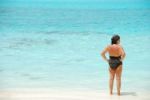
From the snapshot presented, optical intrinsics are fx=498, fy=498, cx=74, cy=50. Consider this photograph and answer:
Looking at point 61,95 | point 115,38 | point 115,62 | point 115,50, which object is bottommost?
point 61,95

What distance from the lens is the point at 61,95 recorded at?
7.12 meters

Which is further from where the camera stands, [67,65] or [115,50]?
[67,65]

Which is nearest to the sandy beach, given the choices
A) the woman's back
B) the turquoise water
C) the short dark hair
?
the turquoise water

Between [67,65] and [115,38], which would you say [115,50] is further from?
[67,65]

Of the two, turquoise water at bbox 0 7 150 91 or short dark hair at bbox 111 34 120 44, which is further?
turquoise water at bbox 0 7 150 91

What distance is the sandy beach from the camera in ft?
22.1

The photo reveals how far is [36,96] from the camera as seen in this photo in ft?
22.4

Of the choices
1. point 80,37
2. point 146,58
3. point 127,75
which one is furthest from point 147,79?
point 80,37

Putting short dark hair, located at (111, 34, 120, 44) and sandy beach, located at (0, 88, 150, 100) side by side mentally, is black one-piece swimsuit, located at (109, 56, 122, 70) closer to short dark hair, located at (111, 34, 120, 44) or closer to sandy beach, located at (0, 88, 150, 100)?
short dark hair, located at (111, 34, 120, 44)

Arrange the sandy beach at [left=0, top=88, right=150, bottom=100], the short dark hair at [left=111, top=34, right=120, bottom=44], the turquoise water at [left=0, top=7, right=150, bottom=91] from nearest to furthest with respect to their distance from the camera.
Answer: the short dark hair at [left=111, top=34, right=120, bottom=44] → the sandy beach at [left=0, top=88, right=150, bottom=100] → the turquoise water at [left=0, top=7, right=150, bottom=91]

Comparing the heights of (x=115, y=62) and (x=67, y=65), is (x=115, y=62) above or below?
below

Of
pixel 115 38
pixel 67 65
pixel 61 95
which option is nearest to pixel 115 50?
pixel 115 38

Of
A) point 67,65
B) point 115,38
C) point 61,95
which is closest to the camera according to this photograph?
point 115,38

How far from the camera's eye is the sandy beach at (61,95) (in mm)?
6751
